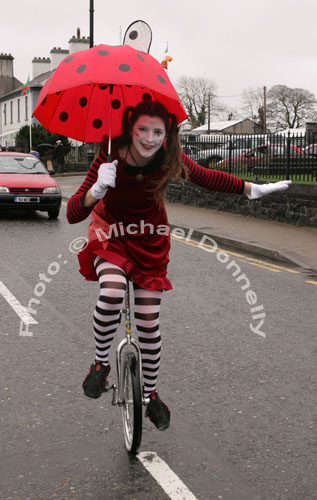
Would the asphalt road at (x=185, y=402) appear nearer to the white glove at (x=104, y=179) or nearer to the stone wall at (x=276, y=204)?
the white glove at (x=104, y=179)

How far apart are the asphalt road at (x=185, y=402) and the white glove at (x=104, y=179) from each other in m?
1.39

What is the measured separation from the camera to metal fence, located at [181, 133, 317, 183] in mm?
14898

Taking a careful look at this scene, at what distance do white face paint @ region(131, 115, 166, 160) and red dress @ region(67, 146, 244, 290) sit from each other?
0.07 meters

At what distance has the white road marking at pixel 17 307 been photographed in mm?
6348

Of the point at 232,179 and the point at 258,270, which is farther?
the point at 258,270

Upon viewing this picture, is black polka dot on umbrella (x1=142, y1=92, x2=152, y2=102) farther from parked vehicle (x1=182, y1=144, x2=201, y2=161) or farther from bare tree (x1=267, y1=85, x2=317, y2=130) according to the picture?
bare tree (x1=267, y1=85, x2=317, y2=130)

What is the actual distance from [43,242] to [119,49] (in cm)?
862

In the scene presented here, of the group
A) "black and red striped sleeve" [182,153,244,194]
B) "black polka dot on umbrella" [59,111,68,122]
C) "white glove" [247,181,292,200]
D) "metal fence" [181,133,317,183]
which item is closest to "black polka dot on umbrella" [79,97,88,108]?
"black polka dot on umbrella" [59,111,68,122]

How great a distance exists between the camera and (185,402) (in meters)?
4.30

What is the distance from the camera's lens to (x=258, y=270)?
9.48 meters

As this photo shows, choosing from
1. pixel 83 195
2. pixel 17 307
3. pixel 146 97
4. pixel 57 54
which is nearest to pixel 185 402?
pixel 83 195

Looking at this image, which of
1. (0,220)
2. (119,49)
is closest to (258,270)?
(119,49)

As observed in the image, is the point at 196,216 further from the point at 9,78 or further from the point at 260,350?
the point at 9,78

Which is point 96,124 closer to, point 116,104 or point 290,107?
point 116,104
